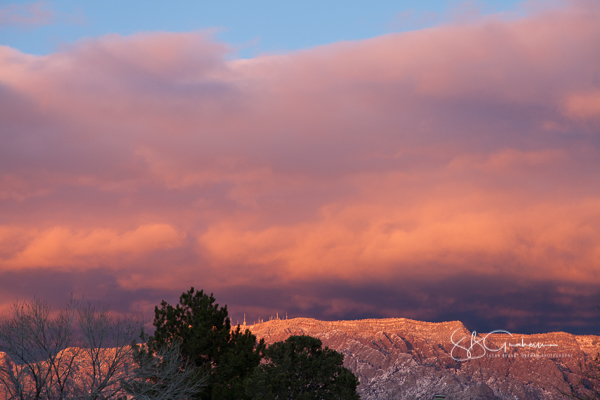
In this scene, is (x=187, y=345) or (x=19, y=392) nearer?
(x=19, y=392)

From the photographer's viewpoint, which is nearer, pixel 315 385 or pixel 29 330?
pixel 315 385

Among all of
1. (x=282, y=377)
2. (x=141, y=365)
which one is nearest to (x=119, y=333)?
(x=141, y=365)

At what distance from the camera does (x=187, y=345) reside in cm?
5594

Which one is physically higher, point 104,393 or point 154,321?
point 154,321

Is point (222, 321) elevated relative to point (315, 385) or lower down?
elevated

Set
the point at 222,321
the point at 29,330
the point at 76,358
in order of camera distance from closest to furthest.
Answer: the point at 29,330 → the point at 76,358 → the point at 222,321

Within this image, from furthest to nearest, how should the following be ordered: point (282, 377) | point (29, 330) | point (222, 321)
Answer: point (222, 321)
point (29, 330)
point (282, 377)

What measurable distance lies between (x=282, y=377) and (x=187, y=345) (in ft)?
41.0

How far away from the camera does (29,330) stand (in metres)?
51.2

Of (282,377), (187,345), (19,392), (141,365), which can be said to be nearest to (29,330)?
(19,392)

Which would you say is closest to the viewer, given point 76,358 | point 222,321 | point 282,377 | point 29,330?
point 282,377

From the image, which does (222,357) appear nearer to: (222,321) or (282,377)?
(222,321)

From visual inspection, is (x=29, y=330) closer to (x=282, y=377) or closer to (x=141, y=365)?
(x=141, y=365)

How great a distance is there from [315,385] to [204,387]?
479 inches
